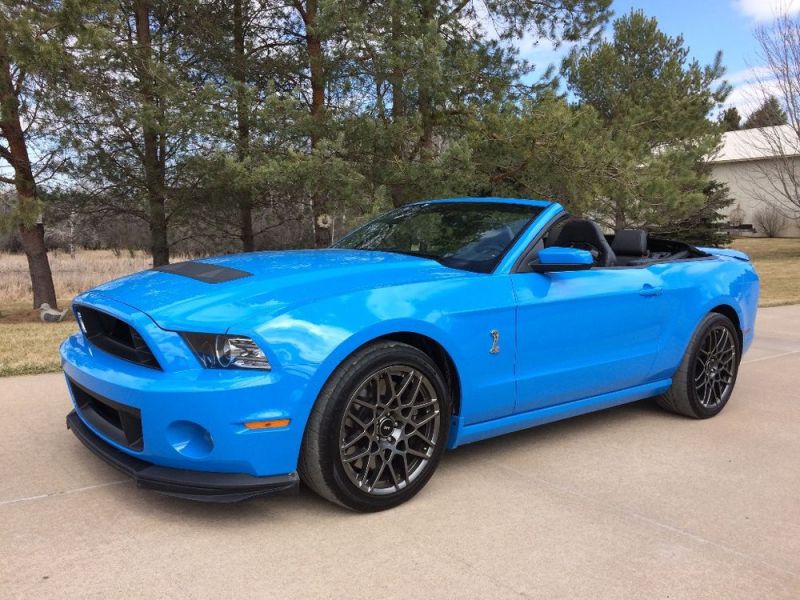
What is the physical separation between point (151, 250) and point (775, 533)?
1380 cm

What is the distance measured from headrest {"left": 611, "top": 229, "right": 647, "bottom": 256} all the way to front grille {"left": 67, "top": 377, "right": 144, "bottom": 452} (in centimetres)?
360

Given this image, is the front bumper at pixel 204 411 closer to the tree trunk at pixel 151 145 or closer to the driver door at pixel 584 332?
the driver door at pixel 584 332

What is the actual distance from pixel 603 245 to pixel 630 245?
2.23ft

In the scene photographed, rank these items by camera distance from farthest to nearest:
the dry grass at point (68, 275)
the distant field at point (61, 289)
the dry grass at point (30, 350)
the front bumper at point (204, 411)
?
the dry grass at point (68, 275)
the distant field at point (61, 289)
the dry grass at point (30, 350)
the front bumper at point (204, 411)

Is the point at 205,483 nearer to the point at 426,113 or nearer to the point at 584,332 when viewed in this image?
the point at 584,332

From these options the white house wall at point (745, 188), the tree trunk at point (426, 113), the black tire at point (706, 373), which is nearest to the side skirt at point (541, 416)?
the black tire at point (706, 373)

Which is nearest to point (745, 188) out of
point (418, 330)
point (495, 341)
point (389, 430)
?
point (495, 341)

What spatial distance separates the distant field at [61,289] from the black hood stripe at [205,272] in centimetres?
279

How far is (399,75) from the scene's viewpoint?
10.0 metres

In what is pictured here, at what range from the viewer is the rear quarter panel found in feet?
15.1

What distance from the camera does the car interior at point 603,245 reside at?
14.1ft

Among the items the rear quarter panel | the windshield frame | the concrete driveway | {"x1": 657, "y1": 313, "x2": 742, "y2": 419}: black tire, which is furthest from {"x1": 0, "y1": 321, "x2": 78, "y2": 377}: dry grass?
{"x1": 657, "y1": 313, "x2": 742, "y2": 419}: black tire

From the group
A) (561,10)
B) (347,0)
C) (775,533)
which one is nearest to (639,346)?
(775,533)

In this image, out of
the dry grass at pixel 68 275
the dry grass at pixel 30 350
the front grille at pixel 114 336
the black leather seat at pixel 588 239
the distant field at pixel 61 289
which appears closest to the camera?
the front grille at pixel 114 336
